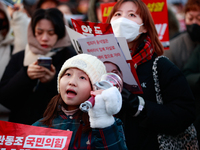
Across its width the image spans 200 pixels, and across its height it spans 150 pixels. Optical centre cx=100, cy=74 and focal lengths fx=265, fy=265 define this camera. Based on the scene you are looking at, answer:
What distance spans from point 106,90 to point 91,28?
2.70 feet

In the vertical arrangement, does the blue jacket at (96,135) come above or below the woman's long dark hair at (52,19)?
below

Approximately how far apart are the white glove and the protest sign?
58 centimetres

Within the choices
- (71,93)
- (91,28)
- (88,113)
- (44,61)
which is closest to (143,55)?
(91,28)

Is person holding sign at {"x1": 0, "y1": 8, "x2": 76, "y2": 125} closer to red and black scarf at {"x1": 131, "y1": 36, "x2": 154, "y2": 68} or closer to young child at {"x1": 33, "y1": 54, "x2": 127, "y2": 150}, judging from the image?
young child at {"x1": 33, "y1": 54, "x2": 127, "y2": 150}

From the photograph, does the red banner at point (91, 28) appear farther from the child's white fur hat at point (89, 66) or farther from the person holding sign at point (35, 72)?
the person holding sign at point (35, 72)

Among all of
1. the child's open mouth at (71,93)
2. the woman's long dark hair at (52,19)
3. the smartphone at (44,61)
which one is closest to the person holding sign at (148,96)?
the child's open mouth at (71,93)

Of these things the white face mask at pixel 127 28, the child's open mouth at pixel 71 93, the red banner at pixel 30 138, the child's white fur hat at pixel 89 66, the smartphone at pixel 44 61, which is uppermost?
the white face mask at pixel 127 28

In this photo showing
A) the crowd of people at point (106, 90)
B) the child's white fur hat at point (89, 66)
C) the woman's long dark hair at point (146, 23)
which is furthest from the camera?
the woman's long dark hair at point (146, 23)

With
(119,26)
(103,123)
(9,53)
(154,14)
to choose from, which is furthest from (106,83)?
(9,53)

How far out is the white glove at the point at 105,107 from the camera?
1590mm

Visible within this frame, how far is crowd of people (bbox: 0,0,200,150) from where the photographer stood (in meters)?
1.89

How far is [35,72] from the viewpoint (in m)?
2.84

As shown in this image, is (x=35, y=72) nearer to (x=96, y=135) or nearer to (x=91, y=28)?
(x=91, y=28)

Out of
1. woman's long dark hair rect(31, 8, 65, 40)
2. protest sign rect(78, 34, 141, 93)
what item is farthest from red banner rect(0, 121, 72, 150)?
woman's long dark hair rect(31, 8, 65, 40)
